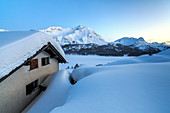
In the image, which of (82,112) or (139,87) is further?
(139,87)

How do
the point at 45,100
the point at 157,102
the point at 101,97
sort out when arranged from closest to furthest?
the point at 157,102 → the point at 101,97 → the point at 45,100

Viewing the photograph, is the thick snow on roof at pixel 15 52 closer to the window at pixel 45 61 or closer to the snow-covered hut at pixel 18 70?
the snow-covered hut at pixel 18 70

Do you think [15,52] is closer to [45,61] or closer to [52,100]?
[52,100]

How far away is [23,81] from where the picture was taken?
4000mm

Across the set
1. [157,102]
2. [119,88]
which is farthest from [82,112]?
[157,102]

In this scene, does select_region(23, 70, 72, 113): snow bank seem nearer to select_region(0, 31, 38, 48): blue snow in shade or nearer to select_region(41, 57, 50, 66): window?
select_region(41, 57, 50, 66): window

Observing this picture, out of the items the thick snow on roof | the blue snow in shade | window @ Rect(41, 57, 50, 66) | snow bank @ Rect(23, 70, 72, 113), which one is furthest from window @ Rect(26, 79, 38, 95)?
the blue snow in shade

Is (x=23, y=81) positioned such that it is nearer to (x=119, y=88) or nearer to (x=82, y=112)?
(x=82, y=112)

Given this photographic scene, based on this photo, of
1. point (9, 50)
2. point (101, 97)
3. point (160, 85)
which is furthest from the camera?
point (9, 50)

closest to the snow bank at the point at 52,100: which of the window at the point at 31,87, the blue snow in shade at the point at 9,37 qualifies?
the window at the point at 31,87

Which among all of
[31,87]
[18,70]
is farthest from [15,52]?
[31,87]

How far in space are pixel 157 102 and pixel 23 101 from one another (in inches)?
224

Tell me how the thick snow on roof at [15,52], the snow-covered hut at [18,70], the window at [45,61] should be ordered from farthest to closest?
1. the window at [45,61]
2. the snow-covered hut at [18,70]
3. the thick snow on roof at [15,52]

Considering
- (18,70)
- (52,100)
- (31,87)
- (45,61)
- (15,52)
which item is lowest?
(52,100)
